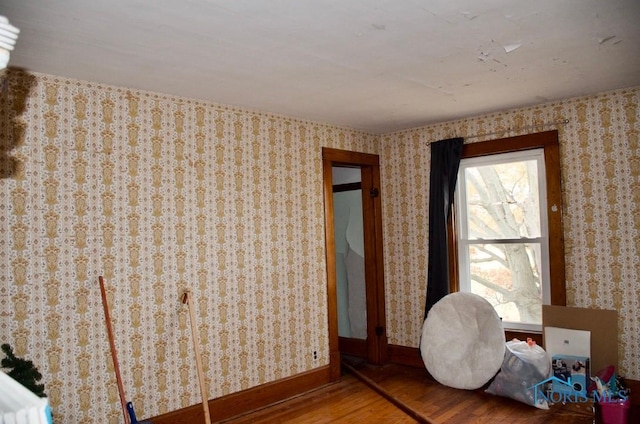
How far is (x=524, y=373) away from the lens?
3832 mm

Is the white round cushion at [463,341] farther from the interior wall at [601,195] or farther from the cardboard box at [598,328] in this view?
the interior wall at [601,195]

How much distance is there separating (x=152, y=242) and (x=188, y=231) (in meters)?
0.30

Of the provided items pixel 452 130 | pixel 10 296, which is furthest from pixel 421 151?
pixel 10 296

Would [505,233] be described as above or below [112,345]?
above

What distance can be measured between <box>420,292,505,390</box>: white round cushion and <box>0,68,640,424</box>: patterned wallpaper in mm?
629

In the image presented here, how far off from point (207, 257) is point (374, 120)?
2064mm

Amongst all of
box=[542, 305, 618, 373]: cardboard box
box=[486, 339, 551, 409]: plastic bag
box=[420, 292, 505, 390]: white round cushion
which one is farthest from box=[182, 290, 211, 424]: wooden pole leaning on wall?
box=[542, 305, 618, 373]: cardboard box

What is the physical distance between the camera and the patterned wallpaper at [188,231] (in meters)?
2.95

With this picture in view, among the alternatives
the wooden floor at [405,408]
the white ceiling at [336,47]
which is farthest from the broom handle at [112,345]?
the white ceiling at [336,47]

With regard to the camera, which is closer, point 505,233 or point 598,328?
point 598,328

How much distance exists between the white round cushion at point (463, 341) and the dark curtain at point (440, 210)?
294 millimetres

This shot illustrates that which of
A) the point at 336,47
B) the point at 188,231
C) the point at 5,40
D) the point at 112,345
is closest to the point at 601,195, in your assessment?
the point at 336,47

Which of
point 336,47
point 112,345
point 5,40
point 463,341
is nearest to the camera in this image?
point 5,40

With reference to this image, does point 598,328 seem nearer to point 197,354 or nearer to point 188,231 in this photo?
point 197,354
